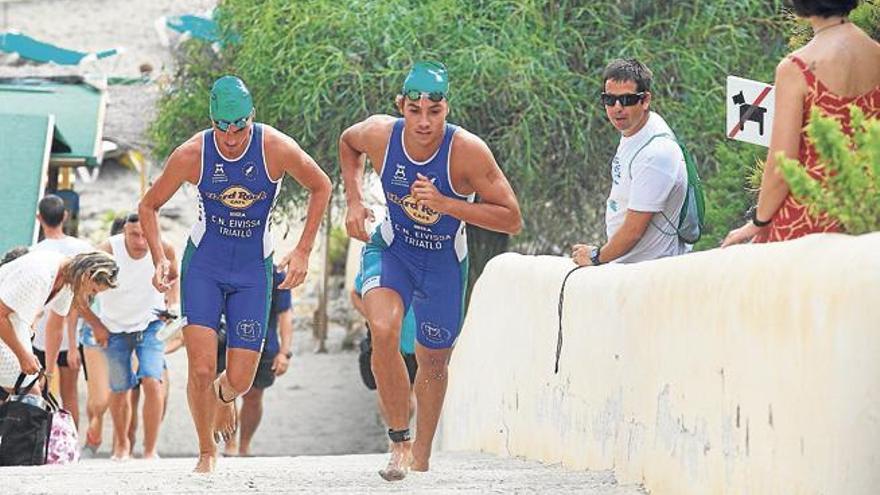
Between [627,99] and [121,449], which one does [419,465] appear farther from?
[121,449]

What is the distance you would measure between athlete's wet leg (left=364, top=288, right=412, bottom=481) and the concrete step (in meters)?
0.19

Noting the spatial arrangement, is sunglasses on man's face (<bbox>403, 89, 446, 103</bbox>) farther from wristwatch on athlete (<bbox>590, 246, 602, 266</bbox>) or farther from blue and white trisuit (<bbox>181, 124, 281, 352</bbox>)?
wristwatch on athlete (<bbox>590, 246, 602, 266</bbox>)

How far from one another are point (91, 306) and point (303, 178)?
5633 mm

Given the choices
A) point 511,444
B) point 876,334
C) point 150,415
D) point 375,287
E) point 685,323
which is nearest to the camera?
point 876,334

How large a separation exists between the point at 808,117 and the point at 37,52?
73.8 ft

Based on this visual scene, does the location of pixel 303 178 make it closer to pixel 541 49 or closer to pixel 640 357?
pixel 640 357

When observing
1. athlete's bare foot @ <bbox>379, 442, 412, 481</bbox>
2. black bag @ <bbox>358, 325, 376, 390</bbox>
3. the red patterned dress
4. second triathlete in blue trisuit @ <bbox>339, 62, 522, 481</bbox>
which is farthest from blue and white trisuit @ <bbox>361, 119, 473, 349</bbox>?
black bag @ <bbox>358, 325, 376, 390</bbox>

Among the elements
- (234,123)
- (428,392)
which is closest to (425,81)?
(234,123)

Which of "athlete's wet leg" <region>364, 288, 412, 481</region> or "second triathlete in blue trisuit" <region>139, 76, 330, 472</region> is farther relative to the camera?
"second triathlete in blue trisuit" <region>139, 76, 330, 472</region>

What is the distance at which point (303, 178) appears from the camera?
32.9ft

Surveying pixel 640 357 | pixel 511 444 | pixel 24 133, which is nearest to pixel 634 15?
pixel 24 133

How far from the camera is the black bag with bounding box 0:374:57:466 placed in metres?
11.8

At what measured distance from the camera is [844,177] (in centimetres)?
596

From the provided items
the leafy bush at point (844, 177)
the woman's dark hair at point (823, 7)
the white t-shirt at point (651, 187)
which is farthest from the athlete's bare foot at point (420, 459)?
the leafy bush at point (844, 177)
